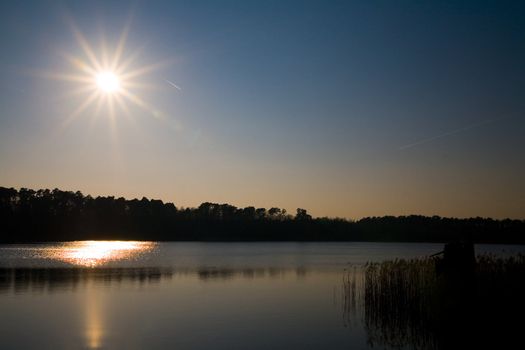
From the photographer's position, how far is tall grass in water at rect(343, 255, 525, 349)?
1497cm

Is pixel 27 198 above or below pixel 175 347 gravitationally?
above

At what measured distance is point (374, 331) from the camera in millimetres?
18203

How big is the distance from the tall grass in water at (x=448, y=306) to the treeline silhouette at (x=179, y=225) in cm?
10485

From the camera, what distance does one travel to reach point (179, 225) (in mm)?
154250

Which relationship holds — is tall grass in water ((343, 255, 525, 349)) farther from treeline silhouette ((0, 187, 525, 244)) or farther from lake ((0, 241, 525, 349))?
treeline silhouette ((0, 187, 525, 244))

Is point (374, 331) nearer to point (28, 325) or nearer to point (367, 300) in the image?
point (367, 300)

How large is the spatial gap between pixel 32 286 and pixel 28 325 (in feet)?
42.9

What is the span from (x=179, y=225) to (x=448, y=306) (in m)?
141

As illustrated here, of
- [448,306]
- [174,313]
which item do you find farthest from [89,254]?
[448,306]

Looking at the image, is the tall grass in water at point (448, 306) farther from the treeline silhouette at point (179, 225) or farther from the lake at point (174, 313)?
the treeline silhouette at point (179, 225)

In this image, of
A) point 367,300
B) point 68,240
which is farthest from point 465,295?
point 68,240

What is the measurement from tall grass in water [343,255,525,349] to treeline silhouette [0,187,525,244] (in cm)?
10485

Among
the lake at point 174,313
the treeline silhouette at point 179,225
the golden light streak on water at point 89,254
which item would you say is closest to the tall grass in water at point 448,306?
the lake at point 174,313

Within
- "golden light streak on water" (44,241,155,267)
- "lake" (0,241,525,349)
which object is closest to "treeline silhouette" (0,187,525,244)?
"golden light streak on water" (44,241,155,267)
